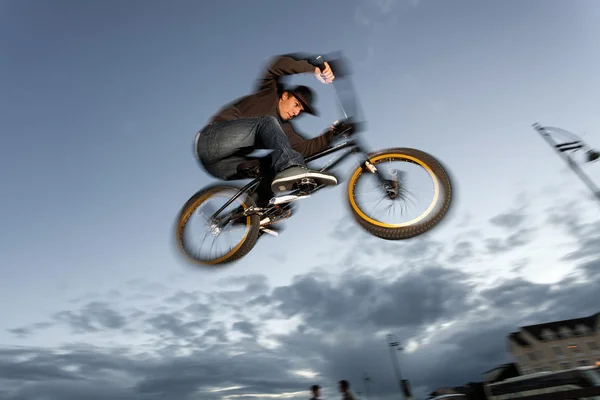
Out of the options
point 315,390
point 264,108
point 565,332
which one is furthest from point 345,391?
point 565,332

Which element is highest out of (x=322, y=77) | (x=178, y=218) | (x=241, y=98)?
(x=241, y=98)

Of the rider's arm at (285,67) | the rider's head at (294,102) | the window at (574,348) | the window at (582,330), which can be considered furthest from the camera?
the window at (582,330)

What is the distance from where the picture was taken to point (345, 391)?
7707mm

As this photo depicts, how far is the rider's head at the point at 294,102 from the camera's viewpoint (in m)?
5.46

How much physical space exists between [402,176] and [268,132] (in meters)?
1.75

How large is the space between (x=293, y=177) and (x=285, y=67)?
1305 millimetres

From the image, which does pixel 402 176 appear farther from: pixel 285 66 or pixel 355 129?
pixel 285 66

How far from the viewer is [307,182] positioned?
4.56 metres

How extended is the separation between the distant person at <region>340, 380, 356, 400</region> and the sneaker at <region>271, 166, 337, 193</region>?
4.81 metres

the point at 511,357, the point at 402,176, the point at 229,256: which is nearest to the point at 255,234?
the point at 229,256

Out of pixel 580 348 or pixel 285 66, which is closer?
pixel 285 66

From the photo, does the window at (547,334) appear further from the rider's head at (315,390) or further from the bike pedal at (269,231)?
the bike pedal at (269,231)

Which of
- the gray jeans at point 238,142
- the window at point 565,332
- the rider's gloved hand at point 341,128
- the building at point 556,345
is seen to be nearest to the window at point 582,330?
the building at point 556,345

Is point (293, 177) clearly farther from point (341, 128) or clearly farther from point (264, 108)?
point (264, 108)
